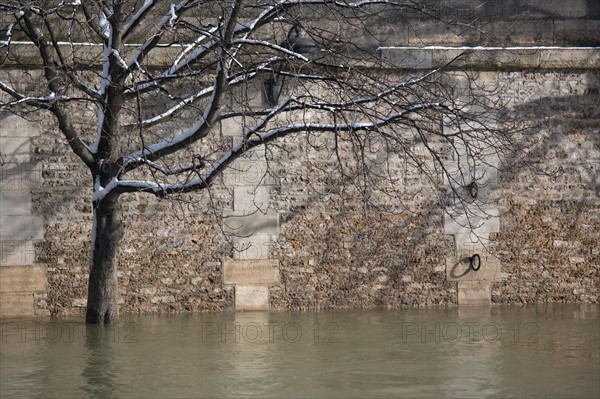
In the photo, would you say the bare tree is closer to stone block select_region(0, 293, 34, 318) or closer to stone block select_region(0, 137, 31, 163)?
stone block select_region(0, 137, 31, 163)

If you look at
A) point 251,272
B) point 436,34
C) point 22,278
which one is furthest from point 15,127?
point 436,34

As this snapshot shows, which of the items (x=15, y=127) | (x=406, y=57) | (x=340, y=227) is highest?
(x=406, y=57)

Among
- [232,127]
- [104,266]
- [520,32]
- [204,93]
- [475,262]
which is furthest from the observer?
[520,32]

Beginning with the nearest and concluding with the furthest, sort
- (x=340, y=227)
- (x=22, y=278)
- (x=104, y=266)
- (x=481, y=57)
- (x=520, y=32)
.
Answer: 1. (x=104, y=266)
2. (x=22, y=278)
3. (x=340, y=227)
4. (x=481, y=57)
5. (x=520, y=32)

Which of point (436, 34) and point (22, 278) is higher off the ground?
point (436, 34)

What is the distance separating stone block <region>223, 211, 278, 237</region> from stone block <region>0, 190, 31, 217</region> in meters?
1.83

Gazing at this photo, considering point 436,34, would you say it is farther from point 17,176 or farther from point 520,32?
point 17,176

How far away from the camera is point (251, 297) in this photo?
35.5 ft

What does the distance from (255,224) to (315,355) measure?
8.70ft

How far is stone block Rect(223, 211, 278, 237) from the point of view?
425 inches

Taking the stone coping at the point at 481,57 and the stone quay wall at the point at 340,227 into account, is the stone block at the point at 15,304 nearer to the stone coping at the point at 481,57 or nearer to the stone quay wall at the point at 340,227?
the stone quay wall at the point at 340,227

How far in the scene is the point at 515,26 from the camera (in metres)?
11.3

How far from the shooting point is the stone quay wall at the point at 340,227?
10.5 meters

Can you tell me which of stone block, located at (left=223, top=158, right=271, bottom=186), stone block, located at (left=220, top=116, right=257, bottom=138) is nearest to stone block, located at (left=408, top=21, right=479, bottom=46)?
stone block, located at (left=220, top=116, right=257, bottom=138)
